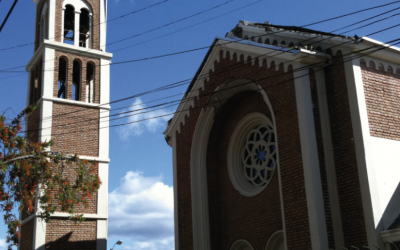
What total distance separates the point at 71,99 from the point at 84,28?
4705mm

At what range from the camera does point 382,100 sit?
12.8 m

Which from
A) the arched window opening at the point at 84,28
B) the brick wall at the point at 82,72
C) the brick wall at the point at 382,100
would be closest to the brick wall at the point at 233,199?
the brick wall at the point at 382,100

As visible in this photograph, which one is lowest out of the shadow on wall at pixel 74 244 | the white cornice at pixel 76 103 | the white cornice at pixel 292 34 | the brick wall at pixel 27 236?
the shadow on wall at pixel 74 244

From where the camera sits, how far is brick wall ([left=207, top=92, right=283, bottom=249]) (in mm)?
14258

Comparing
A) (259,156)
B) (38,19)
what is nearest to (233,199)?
(259,156)

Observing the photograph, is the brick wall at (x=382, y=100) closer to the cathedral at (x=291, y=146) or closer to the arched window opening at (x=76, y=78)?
the cathedral at (x=291, y=146)

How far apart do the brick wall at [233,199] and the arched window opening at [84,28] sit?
1204 cm

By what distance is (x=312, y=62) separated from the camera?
43.1ft

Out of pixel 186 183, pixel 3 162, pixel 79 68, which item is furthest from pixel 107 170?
pixel 3 162

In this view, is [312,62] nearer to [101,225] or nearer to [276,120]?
[276,120]

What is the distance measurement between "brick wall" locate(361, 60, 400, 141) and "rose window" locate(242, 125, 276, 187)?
322 cm

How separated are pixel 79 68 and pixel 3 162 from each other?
13729mm

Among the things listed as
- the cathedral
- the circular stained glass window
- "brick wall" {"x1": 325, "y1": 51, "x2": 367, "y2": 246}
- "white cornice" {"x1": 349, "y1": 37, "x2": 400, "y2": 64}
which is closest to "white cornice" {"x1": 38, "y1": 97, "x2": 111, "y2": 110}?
the cathedral

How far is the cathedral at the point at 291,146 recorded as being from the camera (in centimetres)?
1181
